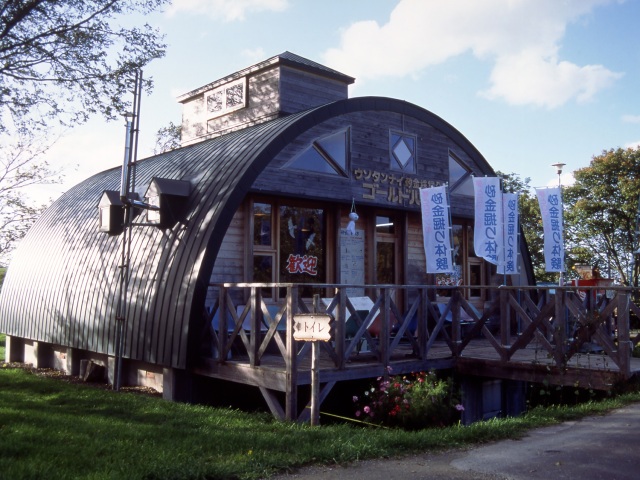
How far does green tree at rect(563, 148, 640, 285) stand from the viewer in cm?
2919

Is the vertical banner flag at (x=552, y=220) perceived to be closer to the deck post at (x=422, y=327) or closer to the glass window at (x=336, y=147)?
the glass window at (x=336, y=147)

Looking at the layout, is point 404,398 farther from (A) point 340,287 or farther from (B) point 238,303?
(B) point 238,303

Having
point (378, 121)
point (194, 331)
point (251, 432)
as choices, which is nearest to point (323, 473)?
point (251, 432)

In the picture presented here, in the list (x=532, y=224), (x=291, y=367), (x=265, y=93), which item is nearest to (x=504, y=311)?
Result: (x=291, y=367)

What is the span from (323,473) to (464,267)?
34.6ft

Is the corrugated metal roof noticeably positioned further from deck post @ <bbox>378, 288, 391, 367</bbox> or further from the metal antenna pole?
deck post @ <bbox>378, 288, 391, 367</bbox>

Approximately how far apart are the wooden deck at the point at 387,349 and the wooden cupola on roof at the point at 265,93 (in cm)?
529

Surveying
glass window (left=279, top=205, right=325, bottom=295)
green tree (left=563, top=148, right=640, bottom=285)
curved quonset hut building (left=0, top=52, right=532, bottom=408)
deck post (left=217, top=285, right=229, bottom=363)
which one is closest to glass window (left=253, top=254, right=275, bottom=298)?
curved quonset hut building (left=0, top=52, right=532, bottom=408)

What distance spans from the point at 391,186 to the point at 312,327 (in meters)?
6.78

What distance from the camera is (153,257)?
A: 38.0 feet

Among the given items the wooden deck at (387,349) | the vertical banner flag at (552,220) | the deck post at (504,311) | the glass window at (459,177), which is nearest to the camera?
the wooden deck at (387,349)

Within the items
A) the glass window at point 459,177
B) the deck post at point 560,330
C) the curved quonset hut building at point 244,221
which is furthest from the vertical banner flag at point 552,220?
the deck post at point 560,330

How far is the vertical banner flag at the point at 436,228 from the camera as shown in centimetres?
1312

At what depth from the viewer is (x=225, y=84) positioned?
1641cm
